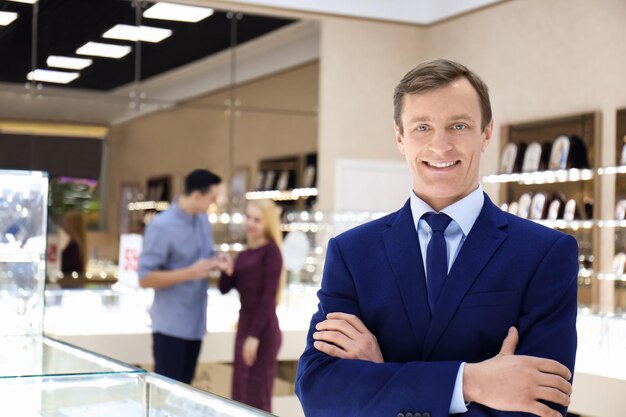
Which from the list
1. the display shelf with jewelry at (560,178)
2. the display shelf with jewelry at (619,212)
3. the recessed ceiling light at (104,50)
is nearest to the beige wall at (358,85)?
the display shelf with jewelry at (560,178)

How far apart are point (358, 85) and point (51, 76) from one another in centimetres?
320

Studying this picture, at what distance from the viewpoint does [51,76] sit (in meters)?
8.95

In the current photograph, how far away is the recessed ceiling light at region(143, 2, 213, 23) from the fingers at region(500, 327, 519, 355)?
27.1ft

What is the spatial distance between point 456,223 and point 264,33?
847 cm

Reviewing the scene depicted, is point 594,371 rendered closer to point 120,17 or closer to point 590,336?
point 590,336

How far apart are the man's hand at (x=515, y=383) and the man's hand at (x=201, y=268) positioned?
3708 millimetres

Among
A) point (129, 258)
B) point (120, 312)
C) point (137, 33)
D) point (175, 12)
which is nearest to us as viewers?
point (120, 312)

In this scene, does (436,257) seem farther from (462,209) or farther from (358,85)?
(358,85)

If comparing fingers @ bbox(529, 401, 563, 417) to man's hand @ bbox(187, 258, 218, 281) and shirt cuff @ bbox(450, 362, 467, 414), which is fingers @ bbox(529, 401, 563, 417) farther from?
man's hand @ bbox(187, 258, 218, 281)

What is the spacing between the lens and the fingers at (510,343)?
1.56 meters

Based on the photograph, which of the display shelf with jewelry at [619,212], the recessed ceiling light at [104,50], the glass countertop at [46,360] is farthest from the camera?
the recessed ceiling light at [104,50]

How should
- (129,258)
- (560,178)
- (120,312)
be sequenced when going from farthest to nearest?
(560,178)
(129,258)
(120,312)

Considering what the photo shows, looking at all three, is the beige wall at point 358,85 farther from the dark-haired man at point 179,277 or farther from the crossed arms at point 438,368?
the crossed arms at point 438,368

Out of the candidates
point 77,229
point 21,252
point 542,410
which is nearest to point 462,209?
point 542,410
